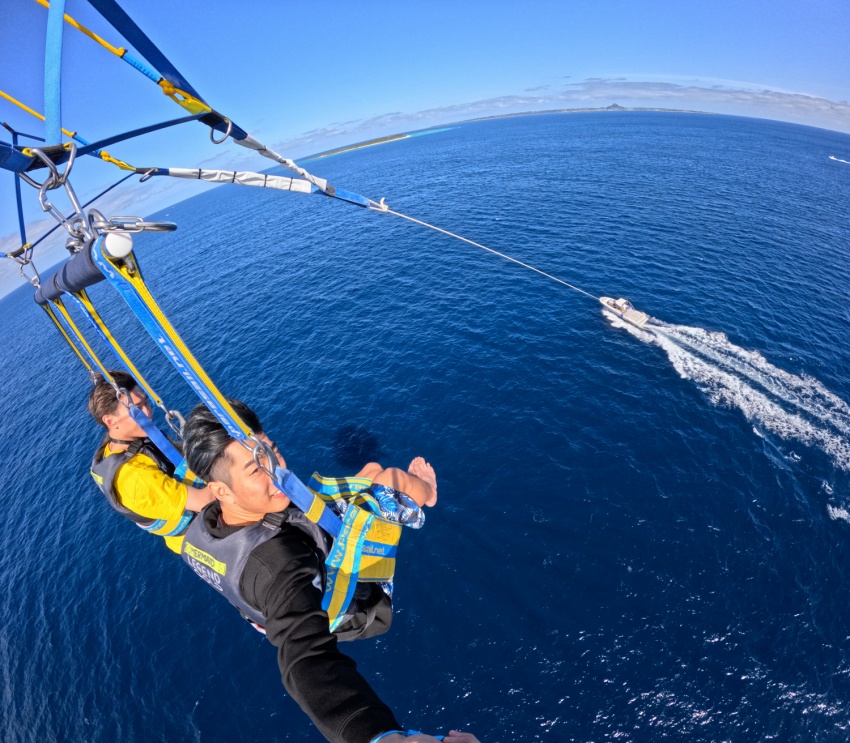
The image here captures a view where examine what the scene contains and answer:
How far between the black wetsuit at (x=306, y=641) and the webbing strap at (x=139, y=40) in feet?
20.2

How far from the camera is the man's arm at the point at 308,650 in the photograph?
3404 mm

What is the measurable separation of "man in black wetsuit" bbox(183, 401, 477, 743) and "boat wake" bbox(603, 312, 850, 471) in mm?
30140

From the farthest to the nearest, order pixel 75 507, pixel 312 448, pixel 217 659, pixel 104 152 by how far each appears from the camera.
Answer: pixel 75 507, pixel 312 448, pixel 217 659, pixel 104 152

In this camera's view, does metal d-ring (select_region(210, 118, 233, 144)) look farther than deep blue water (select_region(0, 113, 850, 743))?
No

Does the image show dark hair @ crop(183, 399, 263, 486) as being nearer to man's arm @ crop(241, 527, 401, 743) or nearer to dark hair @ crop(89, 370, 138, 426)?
man's arm @ crop(241, 527, 401, 743)

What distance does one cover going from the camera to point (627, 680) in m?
15.5

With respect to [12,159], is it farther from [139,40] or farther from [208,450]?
[208,450]

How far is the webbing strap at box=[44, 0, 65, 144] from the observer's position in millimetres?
3887

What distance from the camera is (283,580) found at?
14.3 feet

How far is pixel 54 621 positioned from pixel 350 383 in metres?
23.4

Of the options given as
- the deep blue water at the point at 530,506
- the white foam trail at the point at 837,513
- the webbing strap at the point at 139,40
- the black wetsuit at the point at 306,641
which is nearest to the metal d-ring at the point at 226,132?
the webbing strap at the point at 139,40

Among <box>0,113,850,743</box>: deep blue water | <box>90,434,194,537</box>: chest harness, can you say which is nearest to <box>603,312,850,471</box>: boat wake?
<box>0,113,850,743</box>: deep blue water

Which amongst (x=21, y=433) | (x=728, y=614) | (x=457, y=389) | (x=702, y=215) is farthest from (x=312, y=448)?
(x=702, y=215)

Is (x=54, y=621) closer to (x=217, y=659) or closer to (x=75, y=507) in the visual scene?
(x=75, y=507)
